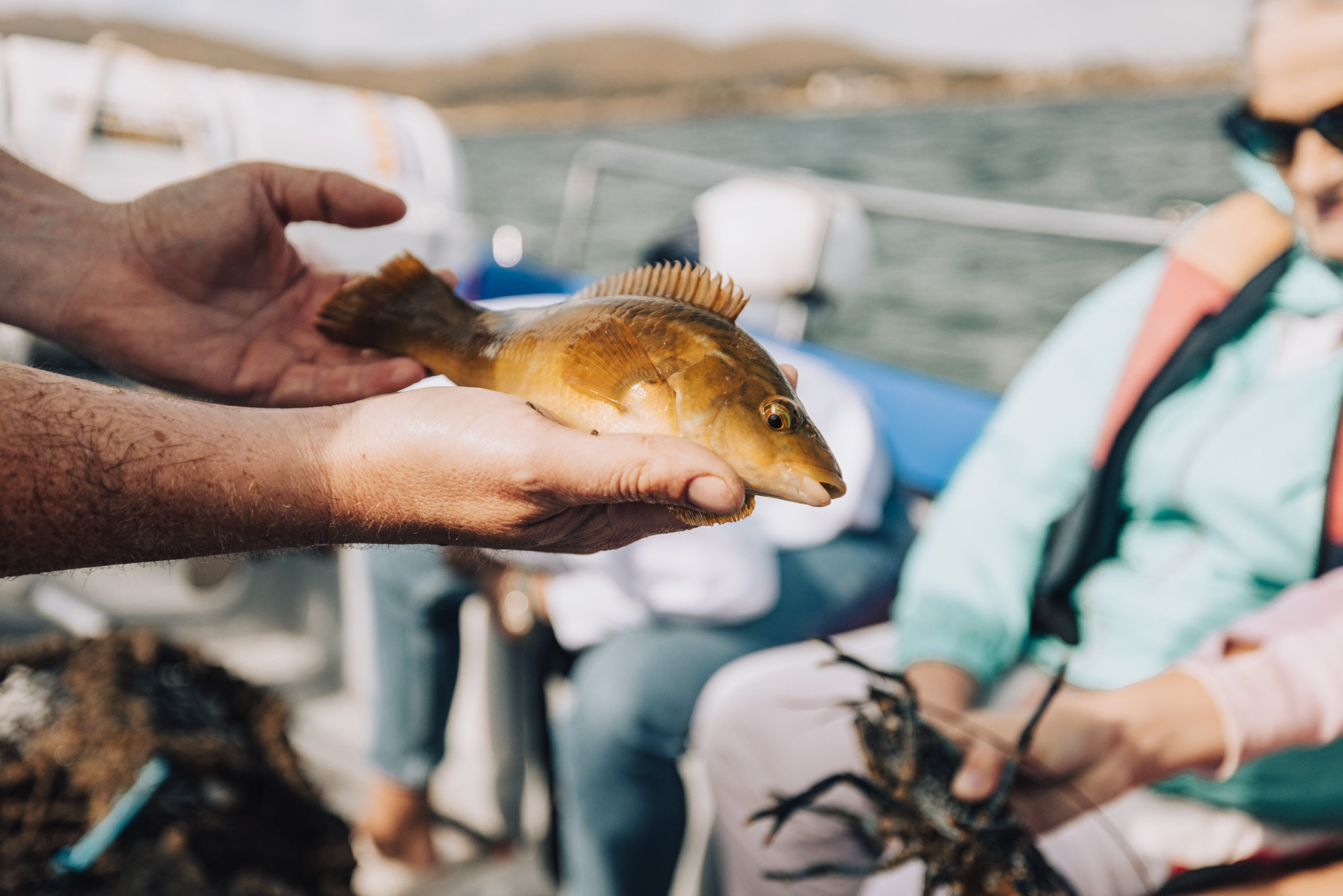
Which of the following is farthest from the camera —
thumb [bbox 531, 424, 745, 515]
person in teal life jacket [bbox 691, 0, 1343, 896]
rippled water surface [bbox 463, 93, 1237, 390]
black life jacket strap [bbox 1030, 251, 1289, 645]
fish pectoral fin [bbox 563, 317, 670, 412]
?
rippled water surface [bbox 463, 93, 1237, 390]

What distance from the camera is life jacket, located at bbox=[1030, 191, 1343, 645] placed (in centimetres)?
216

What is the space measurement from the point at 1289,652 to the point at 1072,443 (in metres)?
0.78

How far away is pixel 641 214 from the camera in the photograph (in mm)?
11250

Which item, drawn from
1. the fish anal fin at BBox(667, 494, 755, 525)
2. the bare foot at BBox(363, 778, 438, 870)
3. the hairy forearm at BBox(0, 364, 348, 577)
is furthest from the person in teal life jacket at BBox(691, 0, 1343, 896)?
the bare foot at BBox(363, 778, 438, 870)

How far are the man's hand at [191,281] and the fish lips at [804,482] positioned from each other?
0.95 meters

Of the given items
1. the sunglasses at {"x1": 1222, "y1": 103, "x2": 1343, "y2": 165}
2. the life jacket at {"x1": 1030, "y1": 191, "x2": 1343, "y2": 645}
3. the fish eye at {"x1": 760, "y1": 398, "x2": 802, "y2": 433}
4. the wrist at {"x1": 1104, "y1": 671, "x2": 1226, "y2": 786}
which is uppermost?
the sunglasses at {"x1": 1222, "y1": 103, "x2": 1343, "y2": 165}

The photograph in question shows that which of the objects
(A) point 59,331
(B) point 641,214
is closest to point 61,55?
(A) point 59,331

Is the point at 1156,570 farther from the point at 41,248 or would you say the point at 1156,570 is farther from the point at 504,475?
the point at 41,248

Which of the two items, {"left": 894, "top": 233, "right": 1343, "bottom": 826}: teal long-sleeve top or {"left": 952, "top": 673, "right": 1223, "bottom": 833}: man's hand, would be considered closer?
{"left": 952, "top": 673, "right": 1223, "bottom": 833}: man's hand

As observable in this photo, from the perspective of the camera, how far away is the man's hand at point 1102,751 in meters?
1.75

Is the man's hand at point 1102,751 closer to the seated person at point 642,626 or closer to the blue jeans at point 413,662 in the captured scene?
the seated person at point 642,626

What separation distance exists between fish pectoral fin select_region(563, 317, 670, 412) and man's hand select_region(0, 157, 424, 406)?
2.08ft

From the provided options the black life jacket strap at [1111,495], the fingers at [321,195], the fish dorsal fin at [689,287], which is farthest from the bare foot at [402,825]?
the fish dorsal fin at [689,287]

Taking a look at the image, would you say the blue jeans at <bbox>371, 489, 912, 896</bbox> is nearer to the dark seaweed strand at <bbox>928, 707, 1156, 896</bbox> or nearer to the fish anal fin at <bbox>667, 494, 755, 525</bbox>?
the dark seaweed strand at <bbox>928, 707, 1156, 896</bbox>
